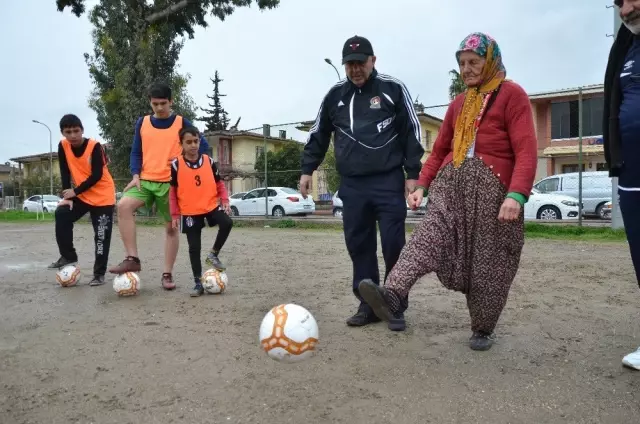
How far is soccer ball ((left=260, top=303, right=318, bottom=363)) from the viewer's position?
9.48ft

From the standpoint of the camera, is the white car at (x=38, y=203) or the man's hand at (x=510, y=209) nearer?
the man's hand at (x=510, y=209)

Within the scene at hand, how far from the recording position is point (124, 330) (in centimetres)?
412

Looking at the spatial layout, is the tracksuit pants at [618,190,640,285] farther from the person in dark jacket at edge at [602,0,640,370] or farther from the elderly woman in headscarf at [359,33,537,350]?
the elderly woman in headscarf at [359,33,537,350]

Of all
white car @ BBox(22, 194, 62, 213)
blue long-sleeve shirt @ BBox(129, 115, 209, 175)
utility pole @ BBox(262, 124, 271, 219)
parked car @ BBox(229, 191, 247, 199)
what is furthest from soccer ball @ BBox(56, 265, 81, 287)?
white car @ BBox(22, 194, 62, 213)

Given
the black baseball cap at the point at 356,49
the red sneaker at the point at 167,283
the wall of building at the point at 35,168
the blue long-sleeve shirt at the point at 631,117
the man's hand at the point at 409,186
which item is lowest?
the red sneaker at the point at 167,283

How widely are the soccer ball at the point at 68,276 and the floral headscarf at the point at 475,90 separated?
4.46 meters

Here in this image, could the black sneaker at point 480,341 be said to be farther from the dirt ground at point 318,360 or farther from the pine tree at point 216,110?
the pine tree at point 216,110

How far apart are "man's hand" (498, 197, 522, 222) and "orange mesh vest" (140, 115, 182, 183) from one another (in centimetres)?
369

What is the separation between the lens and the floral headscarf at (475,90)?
3291 mm

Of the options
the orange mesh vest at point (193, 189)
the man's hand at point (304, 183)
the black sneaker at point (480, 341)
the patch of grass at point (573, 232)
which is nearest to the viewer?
the black sneaker at point (480, 341)

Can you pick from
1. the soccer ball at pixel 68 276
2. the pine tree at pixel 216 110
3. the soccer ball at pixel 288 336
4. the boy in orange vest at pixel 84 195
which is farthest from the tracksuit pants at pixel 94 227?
the pine tree at pixel 216 110

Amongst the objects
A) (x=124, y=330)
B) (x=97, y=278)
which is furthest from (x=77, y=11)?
(x=124, y=330)

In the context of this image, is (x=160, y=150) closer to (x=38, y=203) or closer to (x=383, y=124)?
→ (x=383, y=124)

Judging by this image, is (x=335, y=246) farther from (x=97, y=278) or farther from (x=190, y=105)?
(x=190, y=105)
